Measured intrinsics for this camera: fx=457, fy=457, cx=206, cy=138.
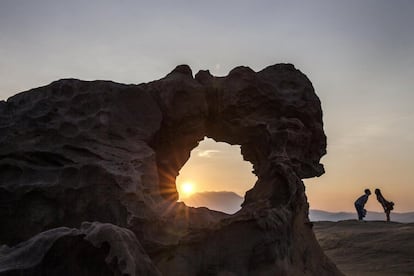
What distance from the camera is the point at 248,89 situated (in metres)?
10.6

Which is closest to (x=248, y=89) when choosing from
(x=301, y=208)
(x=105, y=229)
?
(x=301, y=208)

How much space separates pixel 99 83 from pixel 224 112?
296 cm

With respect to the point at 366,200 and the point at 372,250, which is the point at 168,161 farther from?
the point at 366,200

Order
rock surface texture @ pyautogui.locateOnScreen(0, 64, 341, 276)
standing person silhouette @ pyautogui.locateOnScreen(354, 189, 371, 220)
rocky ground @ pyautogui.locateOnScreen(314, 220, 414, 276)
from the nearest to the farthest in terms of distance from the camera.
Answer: rock surface texture @ pyautogui.locateOnScreen(0, 64, 341, 276), rocky ground @ pyautogui.locateOnScreen(314, 220, 414, 276), standing person silhouette @ pyautogui.locateOnScreen(354, 189, 371, 220)

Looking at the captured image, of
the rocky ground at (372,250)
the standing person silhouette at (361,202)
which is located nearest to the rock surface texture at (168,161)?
the rocky ground at (372,250)

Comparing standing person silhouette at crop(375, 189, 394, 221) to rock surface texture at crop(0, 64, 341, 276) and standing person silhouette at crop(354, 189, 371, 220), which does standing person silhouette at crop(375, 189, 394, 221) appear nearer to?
standing person silhouette at crop(354, 189, 371, 220)

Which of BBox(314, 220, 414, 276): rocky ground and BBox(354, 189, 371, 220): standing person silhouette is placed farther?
BBox(354, 189, 371, 220): standing person silhouette

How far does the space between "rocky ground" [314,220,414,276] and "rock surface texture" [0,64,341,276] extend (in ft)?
15.9

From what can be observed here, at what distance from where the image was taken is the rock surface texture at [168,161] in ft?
27.9

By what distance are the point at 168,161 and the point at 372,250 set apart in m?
9.90

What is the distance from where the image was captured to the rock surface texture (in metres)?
8.49

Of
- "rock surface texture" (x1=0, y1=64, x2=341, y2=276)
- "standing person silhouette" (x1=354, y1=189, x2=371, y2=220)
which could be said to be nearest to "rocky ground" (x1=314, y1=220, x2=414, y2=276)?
"standing person silhouette" (x1=354, y1=189, x2=371, y2=220)

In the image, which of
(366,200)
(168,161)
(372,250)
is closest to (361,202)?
(366,200)

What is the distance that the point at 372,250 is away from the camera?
16.9m
